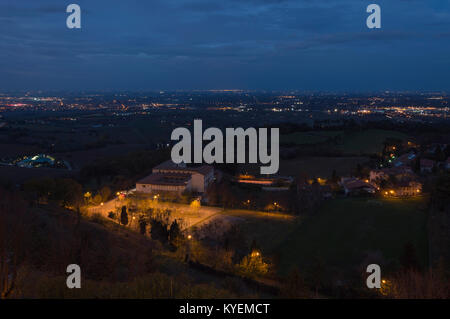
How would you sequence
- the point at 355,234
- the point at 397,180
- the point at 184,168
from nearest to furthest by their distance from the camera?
the point at 355,234
the point at 397,180
the point at 184,168

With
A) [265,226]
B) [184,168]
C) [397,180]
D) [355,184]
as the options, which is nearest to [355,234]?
[265,226]

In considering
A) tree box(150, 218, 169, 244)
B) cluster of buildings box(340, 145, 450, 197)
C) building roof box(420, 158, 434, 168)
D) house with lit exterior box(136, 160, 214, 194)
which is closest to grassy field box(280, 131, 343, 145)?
cluster of buildings box(340, 145, 450, 197)

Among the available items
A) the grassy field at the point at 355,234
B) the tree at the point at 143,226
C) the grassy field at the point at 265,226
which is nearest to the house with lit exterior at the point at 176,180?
the grassy field at the point at 265,226

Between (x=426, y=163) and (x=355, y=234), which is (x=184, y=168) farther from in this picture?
(x=426, y=163)

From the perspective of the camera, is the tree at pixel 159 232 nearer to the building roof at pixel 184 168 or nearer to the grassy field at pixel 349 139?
the building roof at pixel 184 168

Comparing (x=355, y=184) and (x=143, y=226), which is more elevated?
(x=355, y=184)

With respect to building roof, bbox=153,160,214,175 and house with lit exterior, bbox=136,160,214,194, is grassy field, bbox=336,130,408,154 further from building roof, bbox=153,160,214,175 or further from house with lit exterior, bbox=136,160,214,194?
house with lit exterior, bbox=136,160,214,194
